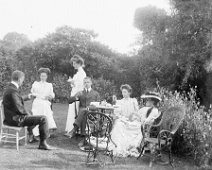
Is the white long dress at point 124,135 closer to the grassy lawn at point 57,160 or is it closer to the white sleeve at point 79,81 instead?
the grassy lawn at point 57,160

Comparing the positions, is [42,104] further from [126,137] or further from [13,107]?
[126,137]

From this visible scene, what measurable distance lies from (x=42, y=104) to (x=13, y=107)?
1395 millimetres

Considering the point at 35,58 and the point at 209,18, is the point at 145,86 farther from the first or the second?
the point at 35,58

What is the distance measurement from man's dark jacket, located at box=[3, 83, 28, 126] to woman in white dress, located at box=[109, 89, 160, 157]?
203cm

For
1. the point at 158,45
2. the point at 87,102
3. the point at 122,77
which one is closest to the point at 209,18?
the point at 158,45

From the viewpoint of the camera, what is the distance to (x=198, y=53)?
46.0 feet

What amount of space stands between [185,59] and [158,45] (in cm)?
152

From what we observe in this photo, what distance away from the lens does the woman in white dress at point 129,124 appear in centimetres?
703

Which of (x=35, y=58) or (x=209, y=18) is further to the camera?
(x=35, y=58)

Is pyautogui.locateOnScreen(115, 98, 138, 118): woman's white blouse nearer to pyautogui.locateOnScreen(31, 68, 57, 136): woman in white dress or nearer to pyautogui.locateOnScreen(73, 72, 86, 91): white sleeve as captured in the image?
pyautogui.locateOnScreen(73, 72, 86, 91): white sleeve

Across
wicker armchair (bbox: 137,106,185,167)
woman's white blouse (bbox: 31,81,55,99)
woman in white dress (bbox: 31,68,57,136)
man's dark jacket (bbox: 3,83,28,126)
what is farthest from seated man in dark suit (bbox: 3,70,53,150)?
wicker armchair (bbox: 137,106,185,167)

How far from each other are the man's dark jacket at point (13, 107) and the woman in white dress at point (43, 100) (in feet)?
4.04

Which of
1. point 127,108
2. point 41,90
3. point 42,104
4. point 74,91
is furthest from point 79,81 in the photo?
point 127,108

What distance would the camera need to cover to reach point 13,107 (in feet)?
22.0
